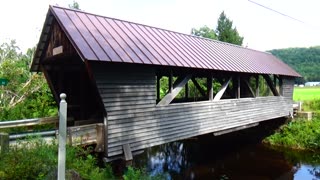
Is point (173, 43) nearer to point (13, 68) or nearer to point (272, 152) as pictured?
point (13, 68)

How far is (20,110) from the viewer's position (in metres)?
12.6

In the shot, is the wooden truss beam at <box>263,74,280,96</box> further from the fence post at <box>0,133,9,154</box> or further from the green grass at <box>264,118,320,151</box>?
the fence post at <box>0,133,9,154</box>

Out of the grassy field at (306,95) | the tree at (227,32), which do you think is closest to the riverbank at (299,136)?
the grassy field at (306,95)

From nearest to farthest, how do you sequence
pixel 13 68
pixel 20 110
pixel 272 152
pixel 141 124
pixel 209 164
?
pixel 141 124 → pixel 20 110 → pixel 13 68 → pixel 209 164 → pixel 272 152

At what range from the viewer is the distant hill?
6701cm

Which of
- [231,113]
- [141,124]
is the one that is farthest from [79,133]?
[231,113]

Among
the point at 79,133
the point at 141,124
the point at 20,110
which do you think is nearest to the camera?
the point at 79,133

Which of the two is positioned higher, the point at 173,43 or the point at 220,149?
the point at 173,43

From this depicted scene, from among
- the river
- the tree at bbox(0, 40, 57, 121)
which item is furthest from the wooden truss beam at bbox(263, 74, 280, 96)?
the tree at bbox(0, 40, 57, 121)

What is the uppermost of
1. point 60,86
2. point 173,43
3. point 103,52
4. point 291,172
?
point 173,43

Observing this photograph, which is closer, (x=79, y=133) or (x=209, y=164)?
(x=79, y=133)

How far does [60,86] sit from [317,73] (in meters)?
69.1

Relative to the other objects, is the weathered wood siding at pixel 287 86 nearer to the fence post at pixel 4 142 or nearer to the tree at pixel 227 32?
the tree at pixel 227 32

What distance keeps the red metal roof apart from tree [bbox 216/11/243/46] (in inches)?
844
